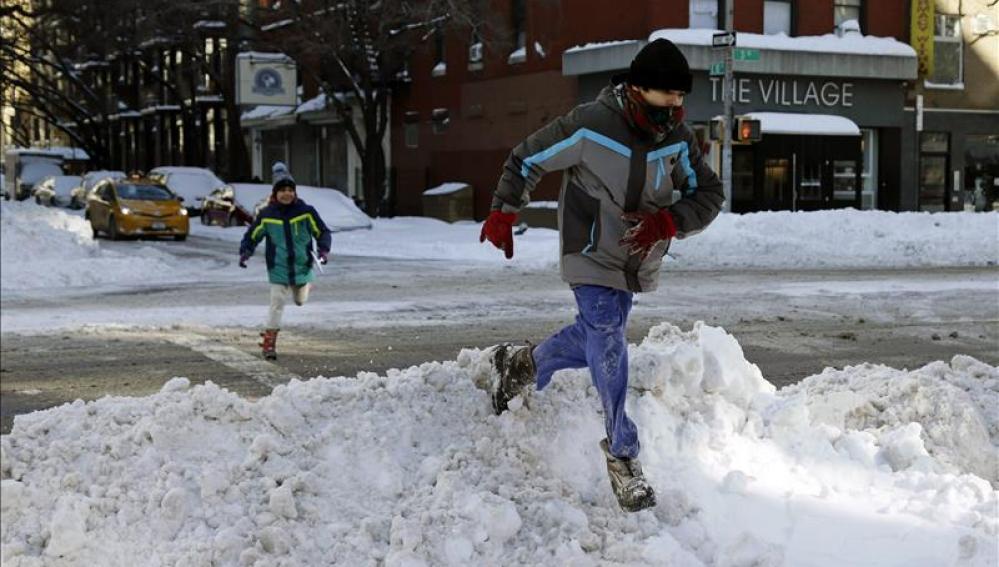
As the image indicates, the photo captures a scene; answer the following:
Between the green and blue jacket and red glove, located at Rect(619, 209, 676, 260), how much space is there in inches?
192

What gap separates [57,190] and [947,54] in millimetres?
31033

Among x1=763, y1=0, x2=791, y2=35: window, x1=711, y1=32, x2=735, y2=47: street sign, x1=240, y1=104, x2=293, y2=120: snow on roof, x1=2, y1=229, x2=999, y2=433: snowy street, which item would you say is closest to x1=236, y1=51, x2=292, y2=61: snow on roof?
x1=240, y1=104, x2=293, y2=120: snow on roof

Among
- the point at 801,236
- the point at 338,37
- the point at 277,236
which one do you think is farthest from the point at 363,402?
the point at 338,37

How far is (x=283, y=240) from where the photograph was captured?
29.9ft

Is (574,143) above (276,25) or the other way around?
the other way around

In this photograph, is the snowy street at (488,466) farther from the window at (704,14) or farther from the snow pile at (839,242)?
the window at (704,14)

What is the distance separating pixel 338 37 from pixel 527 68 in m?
5.08

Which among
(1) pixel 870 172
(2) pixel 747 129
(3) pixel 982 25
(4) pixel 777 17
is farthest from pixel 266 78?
(3) pixel 982 25

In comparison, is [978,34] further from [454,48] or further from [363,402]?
[363,402]

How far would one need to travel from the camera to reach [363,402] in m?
5.19

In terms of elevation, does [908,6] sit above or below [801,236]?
above

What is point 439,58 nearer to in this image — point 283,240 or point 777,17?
point 777,17

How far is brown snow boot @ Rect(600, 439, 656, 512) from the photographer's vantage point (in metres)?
4.50

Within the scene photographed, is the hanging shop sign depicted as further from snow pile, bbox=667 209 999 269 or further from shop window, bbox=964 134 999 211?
shop window, bbox=964 134 999 211
